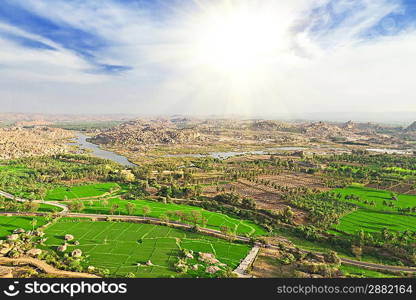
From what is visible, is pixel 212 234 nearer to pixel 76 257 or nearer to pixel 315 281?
pixel 76 257

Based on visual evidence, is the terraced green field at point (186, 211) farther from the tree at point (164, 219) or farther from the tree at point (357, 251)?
the tree at point (357, 251)

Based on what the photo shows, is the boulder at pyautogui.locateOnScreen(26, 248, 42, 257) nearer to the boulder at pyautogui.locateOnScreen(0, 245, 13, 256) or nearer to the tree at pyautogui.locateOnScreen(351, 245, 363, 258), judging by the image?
the boulder at pyautogui.locateOnScreen(0, 245, 13, 256)

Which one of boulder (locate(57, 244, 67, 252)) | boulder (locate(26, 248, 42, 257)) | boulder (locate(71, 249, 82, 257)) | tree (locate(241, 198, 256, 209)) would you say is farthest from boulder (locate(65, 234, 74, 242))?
tree (locate(241, 198, 256, 209))

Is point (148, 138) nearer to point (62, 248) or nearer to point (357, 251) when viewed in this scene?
point (62, 248)

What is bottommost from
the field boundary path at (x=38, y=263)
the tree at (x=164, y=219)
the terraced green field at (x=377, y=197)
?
the field boundary path at (x=38, y=263)

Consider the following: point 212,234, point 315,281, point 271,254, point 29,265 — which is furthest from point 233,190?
point 315,281

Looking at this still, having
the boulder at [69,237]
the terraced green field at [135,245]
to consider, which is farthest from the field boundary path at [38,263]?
the boulder at [69,237]
